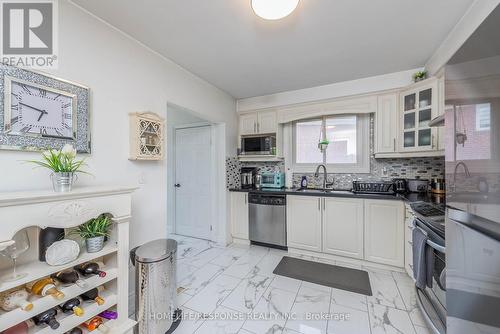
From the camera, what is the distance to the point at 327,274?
236 cm

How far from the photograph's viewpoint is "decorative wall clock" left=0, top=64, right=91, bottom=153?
1.15 m

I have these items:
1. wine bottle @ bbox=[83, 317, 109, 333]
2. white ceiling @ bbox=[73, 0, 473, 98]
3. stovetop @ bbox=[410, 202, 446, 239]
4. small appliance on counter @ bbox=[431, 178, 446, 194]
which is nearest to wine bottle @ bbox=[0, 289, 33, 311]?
wine bottle @ bbox=[83, 317, 109, 333]

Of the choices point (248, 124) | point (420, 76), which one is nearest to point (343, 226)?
point (420, 76)

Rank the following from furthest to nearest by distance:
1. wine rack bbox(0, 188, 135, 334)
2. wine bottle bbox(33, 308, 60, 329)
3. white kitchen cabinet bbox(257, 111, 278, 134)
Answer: white kitchen cabinet bbox(257, 111, 278, 134) < wine bottle bbox(33, 308, 60, 329) < wine rack bbox(0, 188, 135, 334)

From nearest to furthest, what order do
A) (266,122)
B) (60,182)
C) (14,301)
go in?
1. (14,301)
2. (60,182)
3. (266,122)

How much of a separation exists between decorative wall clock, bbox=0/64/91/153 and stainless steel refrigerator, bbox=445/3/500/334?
80.0 inches

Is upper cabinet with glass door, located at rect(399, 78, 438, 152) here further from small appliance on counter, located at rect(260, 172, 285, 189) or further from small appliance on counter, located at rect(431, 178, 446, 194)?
small appliance on counter, located at rect(260, 172, 285, 189)

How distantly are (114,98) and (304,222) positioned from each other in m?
2.64

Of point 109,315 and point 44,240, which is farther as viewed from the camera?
point 109,315

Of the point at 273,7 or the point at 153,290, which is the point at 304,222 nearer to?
the point at 153,290

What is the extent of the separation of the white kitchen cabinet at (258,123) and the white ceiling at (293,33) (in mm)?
862

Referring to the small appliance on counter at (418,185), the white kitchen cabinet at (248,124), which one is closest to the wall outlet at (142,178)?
the white kitchen cabinet at (248,124)

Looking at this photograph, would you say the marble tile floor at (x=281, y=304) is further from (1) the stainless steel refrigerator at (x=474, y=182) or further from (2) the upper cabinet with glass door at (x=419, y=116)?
(2) the upper cabinet with glass door at (x=419, y=116)

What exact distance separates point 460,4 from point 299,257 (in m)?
2.96
